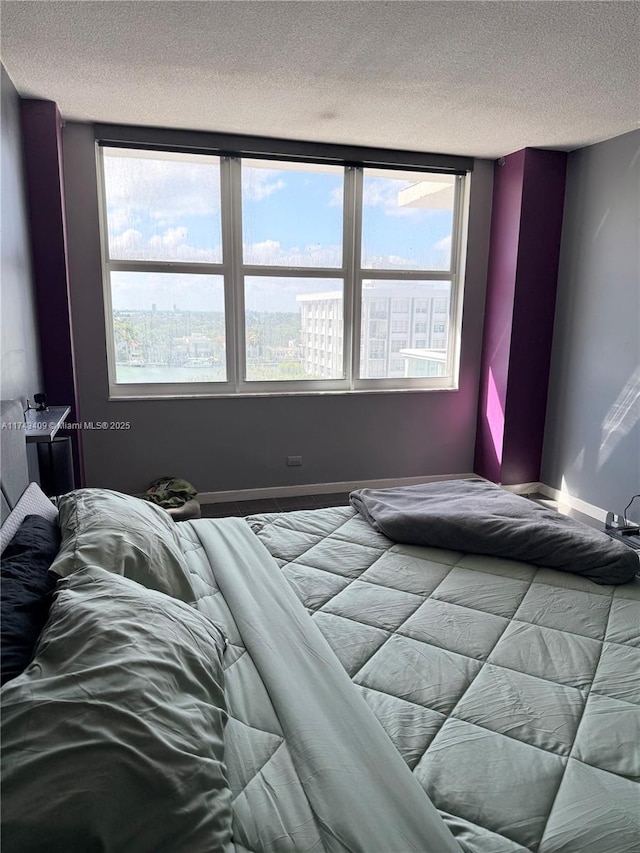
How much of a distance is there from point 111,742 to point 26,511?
1051 mm

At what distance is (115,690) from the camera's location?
0.92m

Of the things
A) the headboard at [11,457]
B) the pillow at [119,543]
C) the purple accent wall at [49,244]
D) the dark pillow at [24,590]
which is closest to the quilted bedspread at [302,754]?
the pillow at [119,543]

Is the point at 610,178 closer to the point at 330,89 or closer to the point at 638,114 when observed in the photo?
the point at 638,114

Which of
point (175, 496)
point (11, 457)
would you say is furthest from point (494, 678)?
point (175, 496)

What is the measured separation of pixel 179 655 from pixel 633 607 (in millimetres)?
1327

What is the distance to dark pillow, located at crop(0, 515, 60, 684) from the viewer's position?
3.30ft

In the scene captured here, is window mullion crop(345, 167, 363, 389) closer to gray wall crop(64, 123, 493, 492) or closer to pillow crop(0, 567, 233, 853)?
gray wall crop(64, 123, 493, 492)

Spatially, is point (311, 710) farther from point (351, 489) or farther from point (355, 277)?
point (355, 277)

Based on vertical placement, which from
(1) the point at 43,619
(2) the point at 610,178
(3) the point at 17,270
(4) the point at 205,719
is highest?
(2) the point at 610,178

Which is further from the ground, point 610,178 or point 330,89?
point 330,89

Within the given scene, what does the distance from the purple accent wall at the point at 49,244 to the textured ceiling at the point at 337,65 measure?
194mm

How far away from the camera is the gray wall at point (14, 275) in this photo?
2545 mm

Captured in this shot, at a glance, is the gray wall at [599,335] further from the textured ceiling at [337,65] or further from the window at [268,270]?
the window at [268,270]

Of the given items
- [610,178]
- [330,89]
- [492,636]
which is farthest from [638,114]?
[492,636]
